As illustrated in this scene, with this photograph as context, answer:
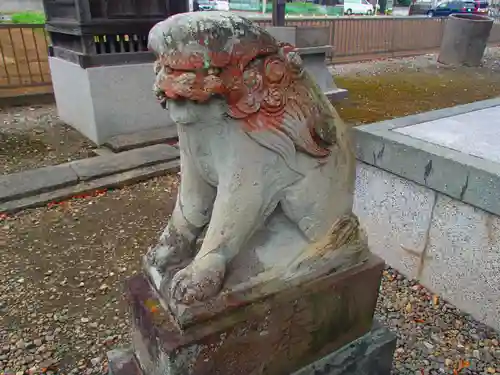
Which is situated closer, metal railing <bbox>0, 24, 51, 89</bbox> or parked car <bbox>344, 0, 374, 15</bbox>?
metal railing <bbox>0, 24, 51, 89</bbox>

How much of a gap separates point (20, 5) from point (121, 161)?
20191mm

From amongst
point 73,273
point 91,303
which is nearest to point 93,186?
point 73,273

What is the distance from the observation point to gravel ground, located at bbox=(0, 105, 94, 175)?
4469mm

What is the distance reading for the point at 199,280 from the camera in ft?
4.52

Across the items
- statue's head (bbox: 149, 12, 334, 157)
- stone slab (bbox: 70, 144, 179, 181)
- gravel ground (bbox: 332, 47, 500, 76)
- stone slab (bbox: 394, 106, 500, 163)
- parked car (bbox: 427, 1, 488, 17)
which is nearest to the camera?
statue's head (bbox: 149, 12, 334, 157)

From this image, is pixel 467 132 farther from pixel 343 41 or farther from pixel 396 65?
pixel 343 41

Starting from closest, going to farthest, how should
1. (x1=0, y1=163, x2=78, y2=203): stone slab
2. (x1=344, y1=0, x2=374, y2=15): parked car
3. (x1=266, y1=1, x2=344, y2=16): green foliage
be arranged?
(x1=0, y1=163, x2=78, y2=203): stone slab, (x1=266, y1=1, x2=344, y2=16): green foliage, (x1=344, y1=0, x2=374, y2=15): parked car

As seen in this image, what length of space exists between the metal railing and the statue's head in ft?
21.0

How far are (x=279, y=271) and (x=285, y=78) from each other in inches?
25.3

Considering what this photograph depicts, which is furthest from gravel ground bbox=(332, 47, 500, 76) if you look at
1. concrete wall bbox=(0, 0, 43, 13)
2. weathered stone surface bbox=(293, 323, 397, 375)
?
concrete wall bbox=(0, 0, 43, 13)

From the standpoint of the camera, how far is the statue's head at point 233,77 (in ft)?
3.79

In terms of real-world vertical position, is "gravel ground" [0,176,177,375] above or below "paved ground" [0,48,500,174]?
below

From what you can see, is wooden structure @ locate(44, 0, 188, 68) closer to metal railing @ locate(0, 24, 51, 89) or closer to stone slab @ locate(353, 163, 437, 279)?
metal railing @ locate(0, 24, 51, 89)

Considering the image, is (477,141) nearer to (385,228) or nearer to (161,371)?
(385,228)
